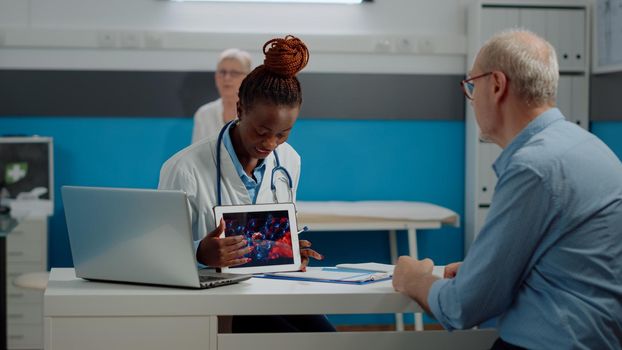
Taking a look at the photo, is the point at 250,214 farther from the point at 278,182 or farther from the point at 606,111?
the point at 606,111

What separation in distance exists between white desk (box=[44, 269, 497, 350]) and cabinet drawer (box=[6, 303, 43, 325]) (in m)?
2.60

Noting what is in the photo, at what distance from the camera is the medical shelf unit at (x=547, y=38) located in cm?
461

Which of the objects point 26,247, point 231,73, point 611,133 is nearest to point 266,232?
point 231,73

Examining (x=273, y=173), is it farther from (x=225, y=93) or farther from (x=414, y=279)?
(x=225, y=93)

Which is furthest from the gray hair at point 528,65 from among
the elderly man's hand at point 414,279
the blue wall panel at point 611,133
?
the blue wall panel at point 611,133

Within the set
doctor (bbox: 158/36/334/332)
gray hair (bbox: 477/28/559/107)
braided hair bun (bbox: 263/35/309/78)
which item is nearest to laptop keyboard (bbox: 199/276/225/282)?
doctor (bbox: 158/36/334/332)

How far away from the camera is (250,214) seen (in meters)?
2.04

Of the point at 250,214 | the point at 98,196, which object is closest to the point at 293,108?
the point at 250,214

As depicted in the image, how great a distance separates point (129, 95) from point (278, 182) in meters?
2.51

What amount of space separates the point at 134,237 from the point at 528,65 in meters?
0.90

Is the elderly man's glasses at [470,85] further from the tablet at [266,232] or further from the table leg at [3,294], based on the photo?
the table leg at [3,294]

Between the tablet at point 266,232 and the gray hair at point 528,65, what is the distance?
0.62 m

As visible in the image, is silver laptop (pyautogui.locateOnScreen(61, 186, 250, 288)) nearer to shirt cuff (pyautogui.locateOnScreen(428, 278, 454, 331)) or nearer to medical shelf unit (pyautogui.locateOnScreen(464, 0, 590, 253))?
shirt cuff (pyautogui.locateOnScreen(428, 278, 454, 331))

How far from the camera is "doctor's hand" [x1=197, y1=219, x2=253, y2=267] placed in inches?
76.9
